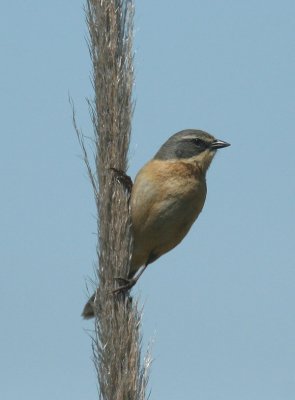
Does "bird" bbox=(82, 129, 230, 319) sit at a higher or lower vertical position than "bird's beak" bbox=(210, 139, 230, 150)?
lower

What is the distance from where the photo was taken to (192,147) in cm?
609

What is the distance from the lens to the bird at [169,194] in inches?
217

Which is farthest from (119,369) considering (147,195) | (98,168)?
(147,195)

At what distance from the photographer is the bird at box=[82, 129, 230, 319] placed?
217 inches

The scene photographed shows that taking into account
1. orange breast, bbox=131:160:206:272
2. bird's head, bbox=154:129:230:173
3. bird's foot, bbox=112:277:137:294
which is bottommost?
bird's foot, bbox=112:277:137:294

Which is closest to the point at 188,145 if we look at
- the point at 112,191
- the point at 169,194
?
the point at 169,194

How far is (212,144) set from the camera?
245 inches

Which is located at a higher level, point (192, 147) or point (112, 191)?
point (192, 147)

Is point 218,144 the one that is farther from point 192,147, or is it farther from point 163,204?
point 163,204

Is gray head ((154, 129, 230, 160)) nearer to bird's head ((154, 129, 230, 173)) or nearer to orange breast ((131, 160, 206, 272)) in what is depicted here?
bird's head ((154, 129, 230, 173))

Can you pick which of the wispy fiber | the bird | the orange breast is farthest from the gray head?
the wispy fiber

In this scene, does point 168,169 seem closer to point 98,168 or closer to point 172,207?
point 172,207

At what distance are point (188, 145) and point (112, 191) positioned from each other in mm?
2300

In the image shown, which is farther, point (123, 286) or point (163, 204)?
point (163, 204)
